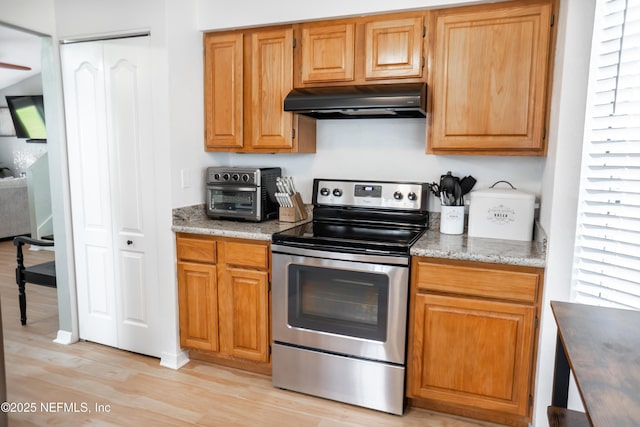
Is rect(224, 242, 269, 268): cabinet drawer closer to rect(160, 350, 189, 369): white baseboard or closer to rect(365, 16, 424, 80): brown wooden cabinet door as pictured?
rect(160, 350, 189, 369): white baseboard

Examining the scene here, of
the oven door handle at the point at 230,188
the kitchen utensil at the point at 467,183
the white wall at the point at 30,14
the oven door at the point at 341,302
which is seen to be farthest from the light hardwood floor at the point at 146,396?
the white wall at the point at 30,14

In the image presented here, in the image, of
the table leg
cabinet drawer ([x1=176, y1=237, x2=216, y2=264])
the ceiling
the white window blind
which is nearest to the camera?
the table leg

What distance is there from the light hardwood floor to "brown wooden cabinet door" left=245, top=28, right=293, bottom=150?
58.1 inches

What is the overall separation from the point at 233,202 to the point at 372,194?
901mm

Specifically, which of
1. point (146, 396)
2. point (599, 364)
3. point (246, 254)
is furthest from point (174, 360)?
point (599, 364)

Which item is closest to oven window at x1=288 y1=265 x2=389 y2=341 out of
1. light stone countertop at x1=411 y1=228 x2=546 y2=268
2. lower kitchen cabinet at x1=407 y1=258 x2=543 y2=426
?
lower kitchen cabinet at x1=407 y1=258 x2=543 y2=426

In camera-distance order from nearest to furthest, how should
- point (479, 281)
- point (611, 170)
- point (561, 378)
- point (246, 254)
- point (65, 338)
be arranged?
point (561, 378), point (611, 170), point (479, 281), point (246, 254), point (65, 338)

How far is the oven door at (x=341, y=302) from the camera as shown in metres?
2.10

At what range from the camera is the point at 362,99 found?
221cm

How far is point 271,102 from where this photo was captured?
8.71 ft

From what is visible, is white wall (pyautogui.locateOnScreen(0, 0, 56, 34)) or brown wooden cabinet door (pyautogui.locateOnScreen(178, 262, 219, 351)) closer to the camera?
white wall (pyautogui.locateOnScreen(0, 0, 56, 34))

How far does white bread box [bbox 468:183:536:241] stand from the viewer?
219cm

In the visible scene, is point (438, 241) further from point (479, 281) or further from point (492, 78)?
point (492, 78)

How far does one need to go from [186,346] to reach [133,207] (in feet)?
3.09
